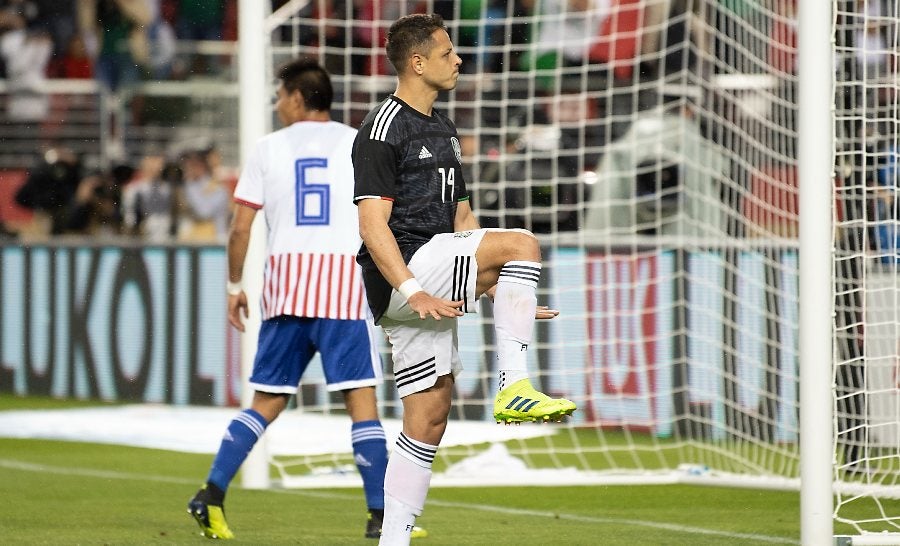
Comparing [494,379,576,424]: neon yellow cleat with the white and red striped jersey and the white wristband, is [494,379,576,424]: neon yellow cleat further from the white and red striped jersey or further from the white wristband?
the white and red striped jersey

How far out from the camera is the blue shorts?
22.5ft

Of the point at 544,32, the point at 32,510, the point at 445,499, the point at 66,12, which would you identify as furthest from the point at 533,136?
the point at 66,12

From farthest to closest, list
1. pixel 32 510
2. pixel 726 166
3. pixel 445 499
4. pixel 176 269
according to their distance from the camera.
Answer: pixel 176 269
pixel 726 166
pixel 445 499
pixel 32 510

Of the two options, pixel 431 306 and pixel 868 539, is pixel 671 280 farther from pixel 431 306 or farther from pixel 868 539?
pixel 431 306

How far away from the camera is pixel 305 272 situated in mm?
6910

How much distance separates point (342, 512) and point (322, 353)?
1133 millimetres

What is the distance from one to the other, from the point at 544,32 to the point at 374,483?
24.0ft

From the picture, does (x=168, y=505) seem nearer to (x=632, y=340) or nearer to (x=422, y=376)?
(x=422, y=376)

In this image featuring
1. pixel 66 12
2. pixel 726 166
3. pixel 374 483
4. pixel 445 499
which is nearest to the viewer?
pixel 374 483

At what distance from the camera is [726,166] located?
10203mm

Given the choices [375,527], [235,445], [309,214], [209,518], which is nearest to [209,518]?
[209,518]

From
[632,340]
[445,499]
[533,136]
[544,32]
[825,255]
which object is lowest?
[445,499]

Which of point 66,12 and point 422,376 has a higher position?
point 66,12

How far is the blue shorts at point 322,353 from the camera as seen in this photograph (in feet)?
22.5
